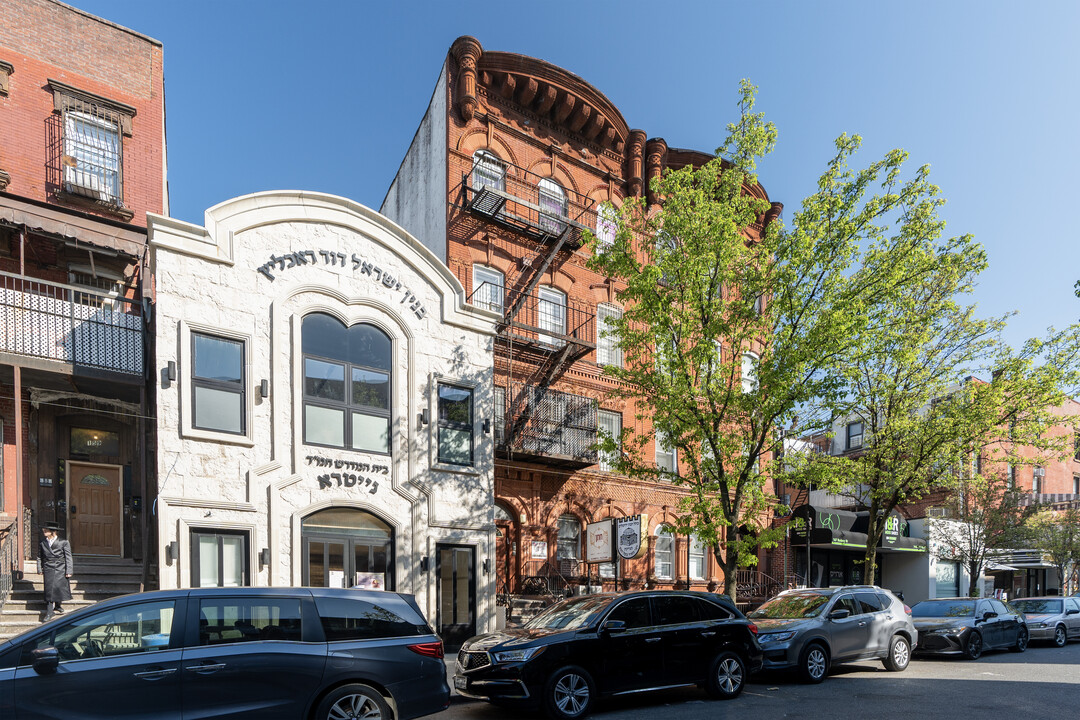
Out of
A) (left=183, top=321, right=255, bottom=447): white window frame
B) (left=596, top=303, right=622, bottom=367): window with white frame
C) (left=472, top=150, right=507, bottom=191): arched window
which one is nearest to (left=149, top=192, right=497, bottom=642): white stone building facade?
(left=183, top=321, right=255, bottom=447): white window frame

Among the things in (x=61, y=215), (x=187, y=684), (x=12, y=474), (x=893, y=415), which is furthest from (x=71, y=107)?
(x=893, y=415)

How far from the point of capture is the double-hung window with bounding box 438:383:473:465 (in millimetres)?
16422

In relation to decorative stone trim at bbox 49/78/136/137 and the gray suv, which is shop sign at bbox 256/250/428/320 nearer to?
decorative stone trim at bbox 49/78/136/137

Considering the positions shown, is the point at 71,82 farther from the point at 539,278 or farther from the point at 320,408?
the point at 539,278

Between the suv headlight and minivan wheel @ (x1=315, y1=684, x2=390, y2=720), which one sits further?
the suv headlight

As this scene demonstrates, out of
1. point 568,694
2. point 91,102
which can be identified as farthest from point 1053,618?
point 91,102

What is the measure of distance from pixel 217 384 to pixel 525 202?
426 inches

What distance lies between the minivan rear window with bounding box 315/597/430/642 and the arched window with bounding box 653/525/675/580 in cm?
1557

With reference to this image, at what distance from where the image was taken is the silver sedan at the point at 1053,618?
19078 mm

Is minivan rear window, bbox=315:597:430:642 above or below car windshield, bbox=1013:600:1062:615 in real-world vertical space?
above

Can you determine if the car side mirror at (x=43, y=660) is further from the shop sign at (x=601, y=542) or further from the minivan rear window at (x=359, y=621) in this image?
the shop sign at (x=601, y=542)

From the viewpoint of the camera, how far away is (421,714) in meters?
8.19

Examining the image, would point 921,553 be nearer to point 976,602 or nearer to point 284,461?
point 976,602

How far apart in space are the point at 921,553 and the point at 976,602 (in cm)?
1425
